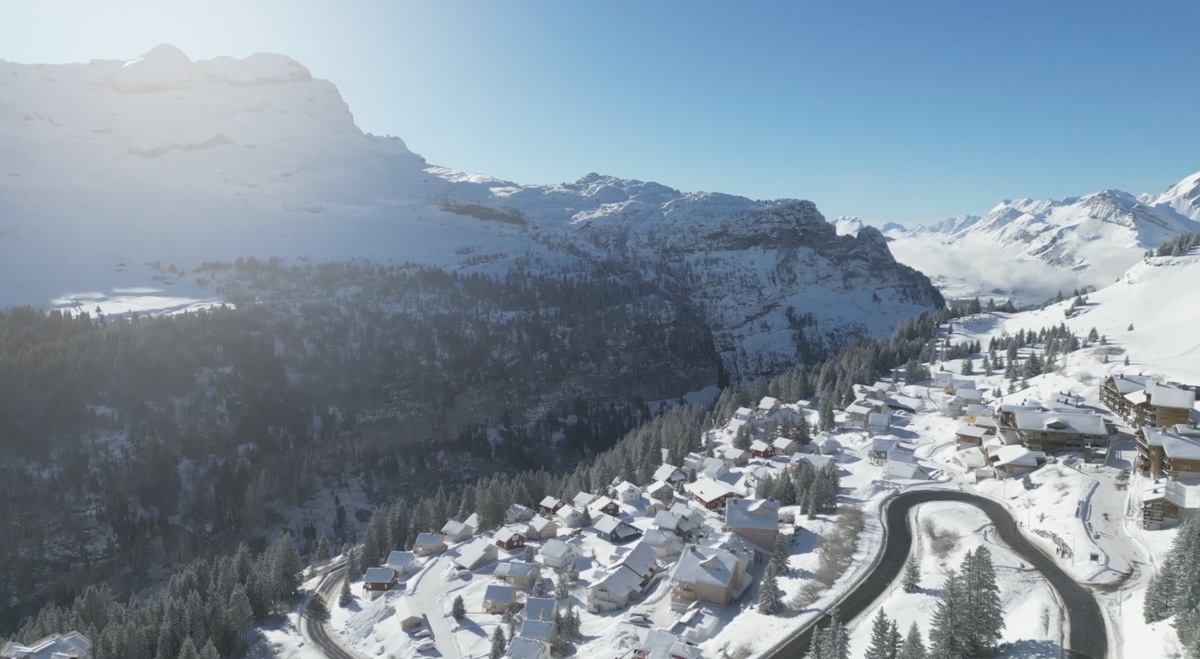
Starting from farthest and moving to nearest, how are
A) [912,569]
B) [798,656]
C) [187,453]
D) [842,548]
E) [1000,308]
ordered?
[1000,308] < [187,453] < [842,548] < [912,569] < [798,656]

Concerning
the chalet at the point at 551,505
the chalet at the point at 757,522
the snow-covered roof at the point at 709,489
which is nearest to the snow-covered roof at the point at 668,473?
the snow-covered roof at the point at 709,489

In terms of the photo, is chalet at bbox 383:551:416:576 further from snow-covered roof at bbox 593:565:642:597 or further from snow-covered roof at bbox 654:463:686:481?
snow-covered roof at bbox 654:463:686:481

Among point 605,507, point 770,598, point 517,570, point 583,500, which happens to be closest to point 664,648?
point 770,598

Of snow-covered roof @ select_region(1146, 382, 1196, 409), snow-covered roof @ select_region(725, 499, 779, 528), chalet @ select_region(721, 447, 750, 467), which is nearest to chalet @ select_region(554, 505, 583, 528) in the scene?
snow-covered roof @ select_region(725, 499, 779, 528)

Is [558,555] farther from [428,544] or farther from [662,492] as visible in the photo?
[428,544]

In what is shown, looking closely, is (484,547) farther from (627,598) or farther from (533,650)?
(533,650)

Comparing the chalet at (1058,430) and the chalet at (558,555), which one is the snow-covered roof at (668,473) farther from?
the chalet at (1058,430)

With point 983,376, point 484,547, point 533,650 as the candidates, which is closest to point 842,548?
point 533,650
